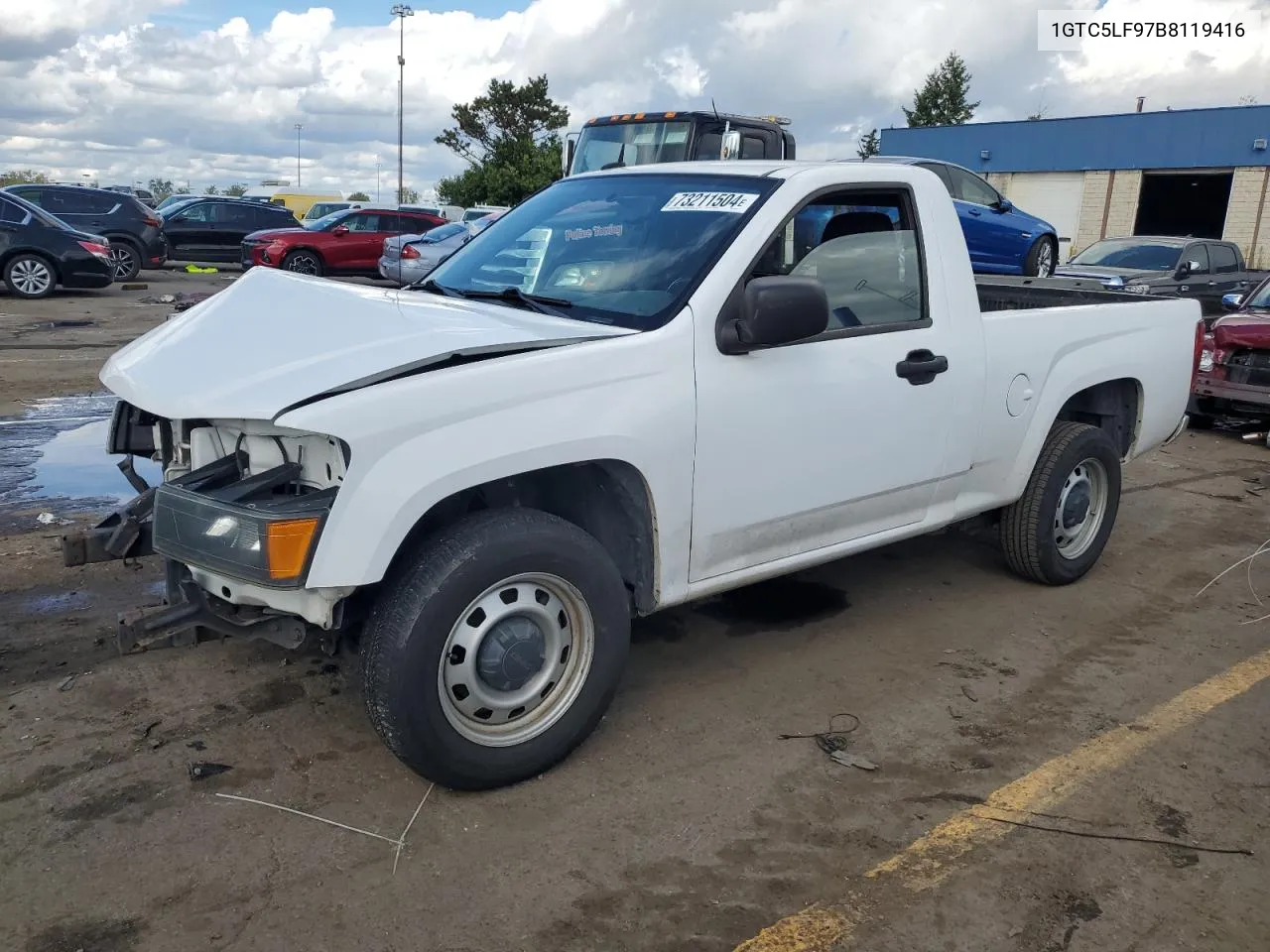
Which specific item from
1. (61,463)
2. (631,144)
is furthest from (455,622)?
(631,144)

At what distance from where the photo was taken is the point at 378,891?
2.90m

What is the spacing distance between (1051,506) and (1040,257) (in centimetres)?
1063

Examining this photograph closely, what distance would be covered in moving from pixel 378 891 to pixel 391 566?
36.0 inches

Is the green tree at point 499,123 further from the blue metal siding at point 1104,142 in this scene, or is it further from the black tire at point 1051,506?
the black tire at point 1051,506

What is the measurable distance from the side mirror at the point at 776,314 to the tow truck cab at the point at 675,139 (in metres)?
8.61

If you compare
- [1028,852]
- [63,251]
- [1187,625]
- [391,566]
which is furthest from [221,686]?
[63,251]

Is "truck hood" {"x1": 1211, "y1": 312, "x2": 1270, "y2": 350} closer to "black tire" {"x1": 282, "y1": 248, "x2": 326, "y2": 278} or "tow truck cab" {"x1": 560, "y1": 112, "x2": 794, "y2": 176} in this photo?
"tow truck cab" {"x1": 560, "y1": 112, "x2": 794, "y2": 176}

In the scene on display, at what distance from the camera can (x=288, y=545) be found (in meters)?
2.90

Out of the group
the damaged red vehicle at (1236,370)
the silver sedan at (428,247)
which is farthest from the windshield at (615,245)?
the silver sedan at (428,247)

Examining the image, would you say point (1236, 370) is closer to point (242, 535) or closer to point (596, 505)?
point (596, 505)

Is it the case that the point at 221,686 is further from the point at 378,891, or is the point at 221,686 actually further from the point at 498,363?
the point at 498,363

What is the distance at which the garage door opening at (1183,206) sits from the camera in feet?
116

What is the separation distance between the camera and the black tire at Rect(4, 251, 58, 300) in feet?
54.2

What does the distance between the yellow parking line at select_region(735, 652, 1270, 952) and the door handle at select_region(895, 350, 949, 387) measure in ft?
4.85
